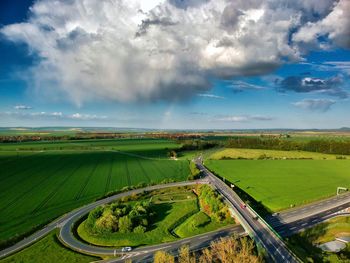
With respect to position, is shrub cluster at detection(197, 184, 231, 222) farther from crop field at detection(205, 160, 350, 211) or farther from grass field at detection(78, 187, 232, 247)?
crop field at detection(205, 160, 350, 211)

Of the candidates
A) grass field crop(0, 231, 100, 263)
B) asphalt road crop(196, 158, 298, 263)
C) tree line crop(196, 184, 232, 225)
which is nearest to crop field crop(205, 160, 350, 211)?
asphalt road crop(196, 158, 298, 263)

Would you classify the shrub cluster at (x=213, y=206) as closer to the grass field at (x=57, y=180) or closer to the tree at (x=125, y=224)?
the tree at (x=125, y=224)

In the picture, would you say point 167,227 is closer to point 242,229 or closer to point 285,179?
point 242,229

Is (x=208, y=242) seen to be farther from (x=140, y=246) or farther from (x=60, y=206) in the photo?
(x=60, y=206)

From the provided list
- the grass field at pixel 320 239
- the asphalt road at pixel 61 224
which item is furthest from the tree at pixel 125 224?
the grass field at pixel 320 239

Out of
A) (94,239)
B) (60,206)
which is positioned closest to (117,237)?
(94,239)

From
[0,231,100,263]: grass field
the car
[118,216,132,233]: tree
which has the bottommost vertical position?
[0,231,100,263]: grass field
